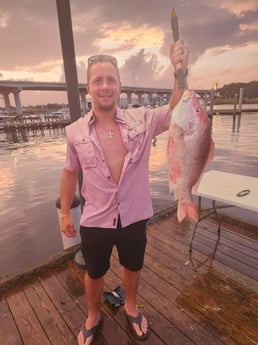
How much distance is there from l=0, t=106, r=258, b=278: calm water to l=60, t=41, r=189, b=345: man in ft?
7.10

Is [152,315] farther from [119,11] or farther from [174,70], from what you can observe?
[119,11]

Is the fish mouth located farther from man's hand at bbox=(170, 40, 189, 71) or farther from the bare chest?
the bare chest

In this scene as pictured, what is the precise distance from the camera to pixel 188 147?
5.63 ft

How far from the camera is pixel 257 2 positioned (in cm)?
249

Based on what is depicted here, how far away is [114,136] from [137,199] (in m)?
0.60

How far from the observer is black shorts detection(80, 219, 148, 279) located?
221 centimetres

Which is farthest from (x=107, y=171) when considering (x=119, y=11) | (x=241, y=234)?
(x=241, y=234)

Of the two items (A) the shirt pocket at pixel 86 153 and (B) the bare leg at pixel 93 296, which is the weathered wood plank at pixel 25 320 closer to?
(B) the bare leg at pixel 93 296

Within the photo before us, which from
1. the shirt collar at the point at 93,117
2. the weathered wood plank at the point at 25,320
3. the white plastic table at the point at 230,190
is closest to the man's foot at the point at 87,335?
the weathered wood plank at the point at 25,320

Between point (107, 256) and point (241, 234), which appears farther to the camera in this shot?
point (241, 234)

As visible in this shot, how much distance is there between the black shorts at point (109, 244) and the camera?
7.25 ft

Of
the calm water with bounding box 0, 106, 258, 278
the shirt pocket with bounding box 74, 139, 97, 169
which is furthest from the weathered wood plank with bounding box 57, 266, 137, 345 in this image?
the shirt pocket with bounding box 74, 139, 97, 169

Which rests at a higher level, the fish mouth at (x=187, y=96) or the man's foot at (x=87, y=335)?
the fish mouth at (x=187, y=96)

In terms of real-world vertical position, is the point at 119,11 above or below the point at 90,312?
above
